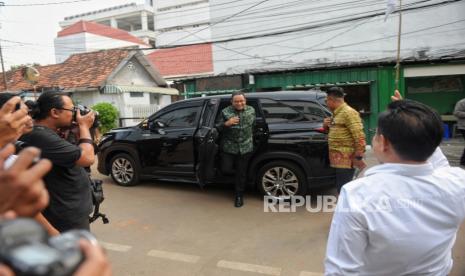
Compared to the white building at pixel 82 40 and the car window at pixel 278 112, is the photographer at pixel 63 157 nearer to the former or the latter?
the car window at pixel 278 112

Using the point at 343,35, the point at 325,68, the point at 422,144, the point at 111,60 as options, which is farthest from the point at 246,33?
the point at 422,144

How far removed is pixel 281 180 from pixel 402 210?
159 inches

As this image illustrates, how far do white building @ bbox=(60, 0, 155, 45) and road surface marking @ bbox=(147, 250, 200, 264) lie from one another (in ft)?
146

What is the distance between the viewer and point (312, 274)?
3.26 metres

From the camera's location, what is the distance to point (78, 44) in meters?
33.8

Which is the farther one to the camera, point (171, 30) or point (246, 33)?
point (171, 30)

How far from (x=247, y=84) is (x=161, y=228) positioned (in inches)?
380

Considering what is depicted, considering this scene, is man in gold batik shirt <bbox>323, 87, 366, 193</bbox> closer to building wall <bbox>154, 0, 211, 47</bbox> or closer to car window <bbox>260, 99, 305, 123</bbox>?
car window <bbox>260, 99, 305, 123</bbox>

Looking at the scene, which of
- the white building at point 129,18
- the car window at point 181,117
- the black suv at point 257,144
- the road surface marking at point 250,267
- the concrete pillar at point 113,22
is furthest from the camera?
the concrete pillar at point 113,22

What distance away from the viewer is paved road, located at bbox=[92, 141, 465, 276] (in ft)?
11.3

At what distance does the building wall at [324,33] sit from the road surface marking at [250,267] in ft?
42.0

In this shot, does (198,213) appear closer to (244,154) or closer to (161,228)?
(161,228)

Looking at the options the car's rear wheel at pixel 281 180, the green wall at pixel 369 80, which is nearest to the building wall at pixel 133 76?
the green wall at pixel 369 80

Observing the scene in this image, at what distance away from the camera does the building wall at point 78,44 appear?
33.5 meters
